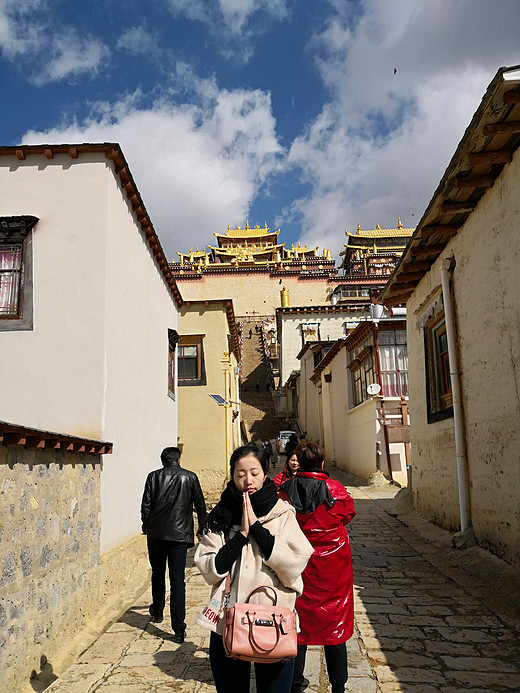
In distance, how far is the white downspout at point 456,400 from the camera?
7.73 metres

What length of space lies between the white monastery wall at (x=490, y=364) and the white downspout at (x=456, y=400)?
3.7 inches

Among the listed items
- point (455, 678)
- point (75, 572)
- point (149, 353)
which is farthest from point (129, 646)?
point (149, 353)

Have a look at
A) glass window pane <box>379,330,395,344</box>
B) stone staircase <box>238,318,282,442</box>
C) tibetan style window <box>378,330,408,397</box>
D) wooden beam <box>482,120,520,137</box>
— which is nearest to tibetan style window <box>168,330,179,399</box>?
tibetan style window <box>378,330,408,397</box>

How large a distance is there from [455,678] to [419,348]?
7.21m

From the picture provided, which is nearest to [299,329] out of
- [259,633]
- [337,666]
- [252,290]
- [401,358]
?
[252,290]

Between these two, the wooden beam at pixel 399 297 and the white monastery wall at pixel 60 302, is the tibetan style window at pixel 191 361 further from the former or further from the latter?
the white monastery wall at pixel 60 302

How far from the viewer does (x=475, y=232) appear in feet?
24.2

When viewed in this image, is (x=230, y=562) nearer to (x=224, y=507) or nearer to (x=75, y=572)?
(x=224, y=507)

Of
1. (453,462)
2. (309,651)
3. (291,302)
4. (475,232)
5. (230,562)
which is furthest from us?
(291,302)

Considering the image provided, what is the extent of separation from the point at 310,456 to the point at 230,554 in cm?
130

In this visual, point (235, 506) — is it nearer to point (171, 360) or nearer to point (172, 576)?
point (172, 576)

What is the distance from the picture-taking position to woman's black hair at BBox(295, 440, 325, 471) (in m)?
3.79

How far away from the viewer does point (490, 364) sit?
6938 mm

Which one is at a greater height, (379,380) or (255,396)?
(255,396)
